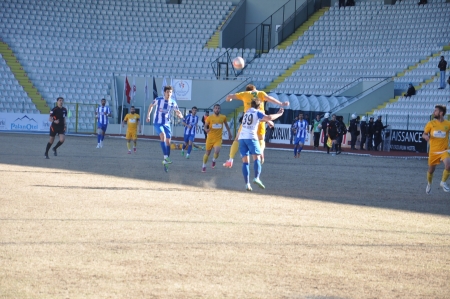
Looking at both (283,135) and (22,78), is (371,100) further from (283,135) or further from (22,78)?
(22,78)

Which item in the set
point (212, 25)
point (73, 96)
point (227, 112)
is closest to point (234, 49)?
point (212, 25)

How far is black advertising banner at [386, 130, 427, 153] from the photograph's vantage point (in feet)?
126

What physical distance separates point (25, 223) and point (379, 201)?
22.9 feet

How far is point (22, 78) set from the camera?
4959 cm

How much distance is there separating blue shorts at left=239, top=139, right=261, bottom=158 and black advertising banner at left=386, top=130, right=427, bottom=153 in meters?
24.3

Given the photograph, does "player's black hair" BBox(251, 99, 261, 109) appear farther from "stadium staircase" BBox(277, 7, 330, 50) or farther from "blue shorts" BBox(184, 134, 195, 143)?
"stadium staircase" BBox(277, 7, 330, 50)

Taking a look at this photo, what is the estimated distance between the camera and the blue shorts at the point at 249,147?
15188mm

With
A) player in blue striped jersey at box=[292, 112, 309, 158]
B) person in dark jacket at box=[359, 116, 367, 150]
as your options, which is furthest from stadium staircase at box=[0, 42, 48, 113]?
player in blue striped jersey at box=[292, 112, 309, 158]

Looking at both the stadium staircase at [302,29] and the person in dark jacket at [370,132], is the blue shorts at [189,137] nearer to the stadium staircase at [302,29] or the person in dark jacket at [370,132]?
the person in dark jacket at [370,132]

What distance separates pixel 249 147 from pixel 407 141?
1004 inches

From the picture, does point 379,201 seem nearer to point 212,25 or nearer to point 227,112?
point 227,112

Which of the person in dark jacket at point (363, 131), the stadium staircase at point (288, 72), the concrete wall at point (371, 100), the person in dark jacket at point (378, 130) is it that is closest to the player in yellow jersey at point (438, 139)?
the person in dark jacket at point (378, 130)

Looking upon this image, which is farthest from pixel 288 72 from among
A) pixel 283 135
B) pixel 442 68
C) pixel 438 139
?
pixel 438 139

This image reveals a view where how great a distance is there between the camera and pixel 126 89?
154ft
